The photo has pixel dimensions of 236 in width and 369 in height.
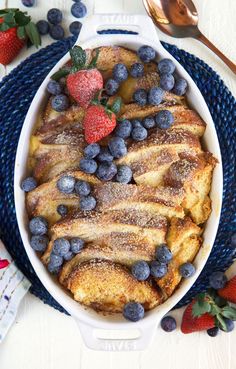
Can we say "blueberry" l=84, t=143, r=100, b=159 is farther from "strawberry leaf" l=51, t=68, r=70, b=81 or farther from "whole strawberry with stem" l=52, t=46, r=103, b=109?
"strawberry leaf" l=51, t=68, r=70, b=81

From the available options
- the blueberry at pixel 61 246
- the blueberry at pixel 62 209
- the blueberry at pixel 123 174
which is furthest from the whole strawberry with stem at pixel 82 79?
the blueberry at pixel 61 246

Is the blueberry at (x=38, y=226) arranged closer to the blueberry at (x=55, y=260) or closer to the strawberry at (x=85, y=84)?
the blueberry at (x=55, y=260)

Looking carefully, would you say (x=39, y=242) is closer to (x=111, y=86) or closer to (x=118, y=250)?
(x=118, y=250)

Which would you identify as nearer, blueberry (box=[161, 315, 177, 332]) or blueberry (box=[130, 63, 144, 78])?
blueberry (box=[130, 63, 144, 78])

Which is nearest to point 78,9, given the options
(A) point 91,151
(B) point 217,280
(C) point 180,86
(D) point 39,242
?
(C) point 180,86

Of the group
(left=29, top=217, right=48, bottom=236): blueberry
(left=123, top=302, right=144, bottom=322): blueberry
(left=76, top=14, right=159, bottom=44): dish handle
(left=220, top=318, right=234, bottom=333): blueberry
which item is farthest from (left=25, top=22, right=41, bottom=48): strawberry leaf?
(left=220, top=318, right=234, bottom=333): blueberry

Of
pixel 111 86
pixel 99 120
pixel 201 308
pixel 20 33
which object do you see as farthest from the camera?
pixel 20 33
